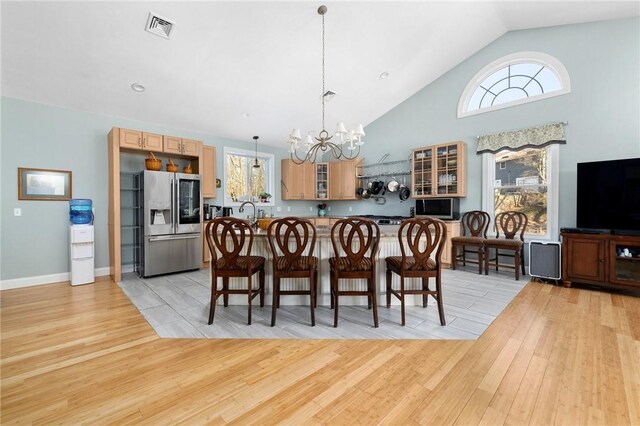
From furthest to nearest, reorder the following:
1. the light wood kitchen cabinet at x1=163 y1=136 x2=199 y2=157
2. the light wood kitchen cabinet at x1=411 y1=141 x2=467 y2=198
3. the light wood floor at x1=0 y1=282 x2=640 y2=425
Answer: the light wood kitchen cabinet at x1=411 y1=141 x2=467 y2=198, the light wood kitchen cabinet at x1=163 y1=136 x2=199 y2=157, the light wood floor at x1=0 y1=282 x2=640 y2=425

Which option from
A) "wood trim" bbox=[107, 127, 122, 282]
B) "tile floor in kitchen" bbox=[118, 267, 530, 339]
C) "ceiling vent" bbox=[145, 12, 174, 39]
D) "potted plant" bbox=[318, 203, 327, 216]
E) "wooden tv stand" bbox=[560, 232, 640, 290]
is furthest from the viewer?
"potted plant" bbox=[318, 203, 327, 216]

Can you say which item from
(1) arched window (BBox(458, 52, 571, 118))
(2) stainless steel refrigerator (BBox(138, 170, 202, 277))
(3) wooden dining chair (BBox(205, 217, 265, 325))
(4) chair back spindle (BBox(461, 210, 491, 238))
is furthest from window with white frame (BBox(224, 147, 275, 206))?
(1) arched window (BBox(458, 52, 571, 118))

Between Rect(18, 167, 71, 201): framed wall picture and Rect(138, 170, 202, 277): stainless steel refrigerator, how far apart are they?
1.04 meters

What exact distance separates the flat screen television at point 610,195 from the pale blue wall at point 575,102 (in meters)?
0.46

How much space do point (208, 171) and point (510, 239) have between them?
5.50 m

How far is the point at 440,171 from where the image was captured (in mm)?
5180

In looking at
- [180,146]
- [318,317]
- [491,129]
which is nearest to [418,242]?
[318,317]

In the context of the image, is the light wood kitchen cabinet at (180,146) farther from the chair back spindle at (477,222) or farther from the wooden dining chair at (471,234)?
the chair back spindle at (477,222)

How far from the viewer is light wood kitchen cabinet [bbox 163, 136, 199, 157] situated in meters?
4.55

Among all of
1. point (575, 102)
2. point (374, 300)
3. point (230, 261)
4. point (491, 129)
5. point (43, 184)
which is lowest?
point (374, 300)

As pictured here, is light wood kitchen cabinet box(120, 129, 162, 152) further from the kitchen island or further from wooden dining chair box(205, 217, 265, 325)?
the kitchen island

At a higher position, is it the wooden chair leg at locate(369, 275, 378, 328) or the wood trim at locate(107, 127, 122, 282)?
the wood trim at locate(107, 127, 122, 282)

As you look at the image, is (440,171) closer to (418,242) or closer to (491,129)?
(491,129)

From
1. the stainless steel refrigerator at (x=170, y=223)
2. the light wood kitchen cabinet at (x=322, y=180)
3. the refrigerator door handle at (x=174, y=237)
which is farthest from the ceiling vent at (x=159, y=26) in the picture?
the light wood kitchen cabinet at (x=322, y=180)
